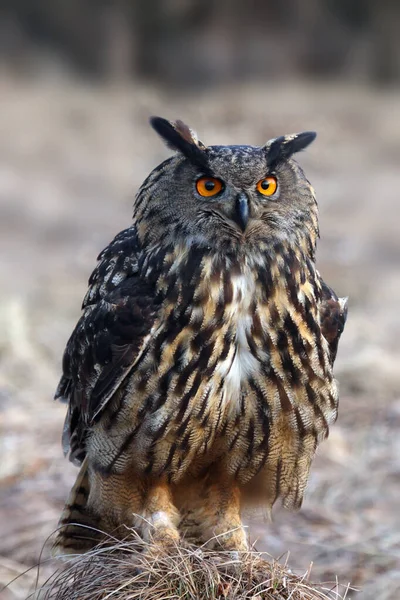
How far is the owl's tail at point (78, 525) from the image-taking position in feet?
11.4

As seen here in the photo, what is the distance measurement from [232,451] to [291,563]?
50.7 inches

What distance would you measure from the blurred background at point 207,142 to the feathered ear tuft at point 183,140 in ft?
6.06

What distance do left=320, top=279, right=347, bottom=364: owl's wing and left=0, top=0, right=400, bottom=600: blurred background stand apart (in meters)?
1.18

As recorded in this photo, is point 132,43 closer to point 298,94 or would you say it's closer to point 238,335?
point 298,94

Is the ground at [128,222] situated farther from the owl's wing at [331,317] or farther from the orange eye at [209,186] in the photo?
the orange eye at [209,186]

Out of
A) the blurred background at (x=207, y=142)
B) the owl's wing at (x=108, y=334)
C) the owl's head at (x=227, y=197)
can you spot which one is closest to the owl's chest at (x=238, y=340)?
the owl's head at (x=227, y=197)

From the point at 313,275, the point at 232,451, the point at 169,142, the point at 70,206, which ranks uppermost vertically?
the point at 70,206

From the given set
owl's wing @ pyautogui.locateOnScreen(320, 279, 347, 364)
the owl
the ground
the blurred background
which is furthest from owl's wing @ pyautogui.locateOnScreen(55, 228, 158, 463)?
the blurred background

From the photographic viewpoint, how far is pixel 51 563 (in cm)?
410

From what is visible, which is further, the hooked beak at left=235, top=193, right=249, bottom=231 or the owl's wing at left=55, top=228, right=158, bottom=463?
the owl's wing at left=55, top=228, right=158, bottom=463

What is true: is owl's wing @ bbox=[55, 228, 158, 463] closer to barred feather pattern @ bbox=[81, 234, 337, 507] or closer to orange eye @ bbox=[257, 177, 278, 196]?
barred feather pattern @ bbox=[81, 234, 337, 507]

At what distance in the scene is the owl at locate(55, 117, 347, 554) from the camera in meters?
2.99

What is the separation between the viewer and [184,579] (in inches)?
107

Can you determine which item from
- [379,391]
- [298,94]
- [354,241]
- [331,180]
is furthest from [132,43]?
[379,391]
